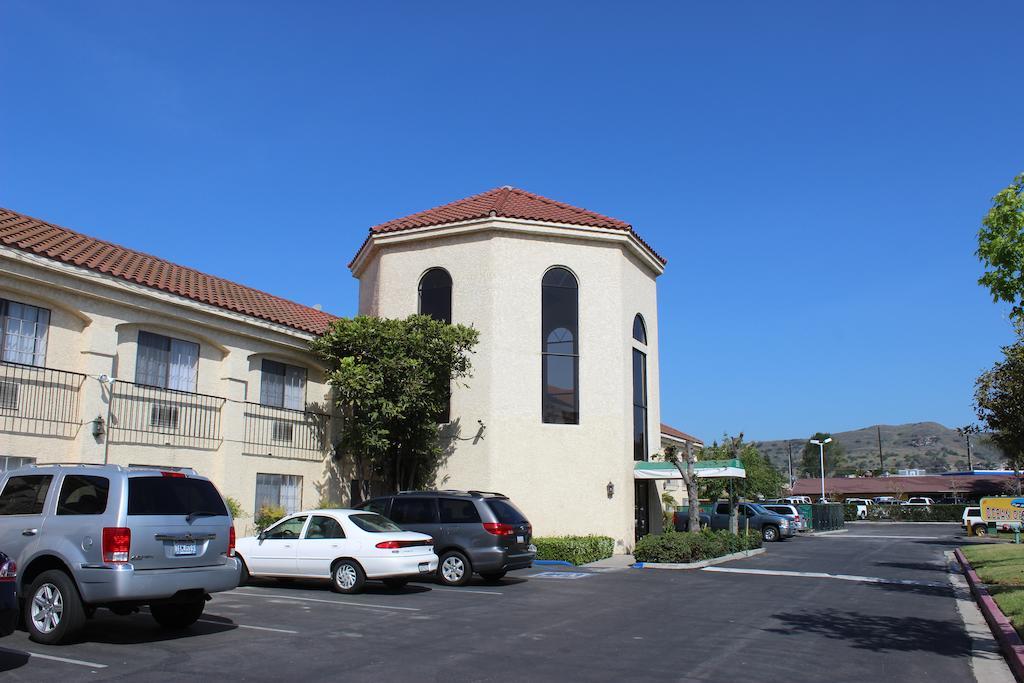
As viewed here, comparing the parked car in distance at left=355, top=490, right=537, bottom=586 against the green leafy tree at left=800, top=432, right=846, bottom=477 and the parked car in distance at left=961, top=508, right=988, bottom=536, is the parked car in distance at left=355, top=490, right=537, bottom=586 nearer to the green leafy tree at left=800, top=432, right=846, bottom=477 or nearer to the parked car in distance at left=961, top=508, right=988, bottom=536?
the parked car in distance at left=961, top=508, right=988, bottom=536

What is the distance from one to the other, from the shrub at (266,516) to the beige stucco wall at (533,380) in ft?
15.4

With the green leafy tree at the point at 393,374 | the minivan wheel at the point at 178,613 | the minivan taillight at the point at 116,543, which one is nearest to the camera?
the minivan taillight at the point at 116,543

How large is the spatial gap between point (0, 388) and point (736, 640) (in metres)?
12.9

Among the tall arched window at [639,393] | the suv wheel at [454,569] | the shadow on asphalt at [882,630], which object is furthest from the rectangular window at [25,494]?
the tall arched window at [639,393]

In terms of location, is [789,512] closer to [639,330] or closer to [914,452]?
[639,330]

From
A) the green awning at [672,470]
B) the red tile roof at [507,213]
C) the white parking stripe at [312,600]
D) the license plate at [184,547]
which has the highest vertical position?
the red tile roof at [507,213]

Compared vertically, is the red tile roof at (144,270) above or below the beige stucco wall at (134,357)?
above

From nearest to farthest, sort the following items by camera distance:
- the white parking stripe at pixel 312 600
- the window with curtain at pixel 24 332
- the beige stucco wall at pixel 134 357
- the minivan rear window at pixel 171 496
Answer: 1. the minivan rear window at pixel 171 496
2. the white parking stripe at pixel 312 600
3. the window with curtain at pixel 24 332
4. the beige stucco wall at pixel 134 357

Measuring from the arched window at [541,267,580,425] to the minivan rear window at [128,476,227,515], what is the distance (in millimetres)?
13783

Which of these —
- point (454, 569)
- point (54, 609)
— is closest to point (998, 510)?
point (454, 569)

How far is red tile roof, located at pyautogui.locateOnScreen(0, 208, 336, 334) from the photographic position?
16.5 metres

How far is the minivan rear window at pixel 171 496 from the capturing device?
30.3 ft

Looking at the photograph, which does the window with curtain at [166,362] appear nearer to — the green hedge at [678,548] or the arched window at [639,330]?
the green hedge at [678,548]

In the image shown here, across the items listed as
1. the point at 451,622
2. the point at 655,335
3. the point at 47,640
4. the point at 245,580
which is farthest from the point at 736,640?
the point at 655,335
